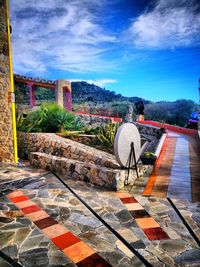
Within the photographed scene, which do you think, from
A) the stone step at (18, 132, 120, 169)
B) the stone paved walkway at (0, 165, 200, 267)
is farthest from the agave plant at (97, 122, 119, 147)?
the stone paved walkway at (0, 165, 200, 267)

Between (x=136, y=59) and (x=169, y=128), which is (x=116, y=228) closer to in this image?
(x=169, y=128)

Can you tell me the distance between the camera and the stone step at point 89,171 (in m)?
5.16

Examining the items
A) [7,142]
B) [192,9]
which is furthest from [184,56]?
[7,142]

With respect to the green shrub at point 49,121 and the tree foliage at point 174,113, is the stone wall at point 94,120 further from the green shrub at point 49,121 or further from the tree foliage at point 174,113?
the tree foliage at point 174,113

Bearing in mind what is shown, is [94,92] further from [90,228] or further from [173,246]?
[173,246]

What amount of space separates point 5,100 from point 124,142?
15.3ft

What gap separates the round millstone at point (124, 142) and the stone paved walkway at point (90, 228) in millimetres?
891

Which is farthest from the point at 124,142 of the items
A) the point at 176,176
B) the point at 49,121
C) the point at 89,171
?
the point at 49,121

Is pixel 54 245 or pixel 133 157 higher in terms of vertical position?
pixel 133 157

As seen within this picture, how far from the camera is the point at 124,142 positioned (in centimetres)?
553

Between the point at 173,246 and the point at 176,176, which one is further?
the point at 176,176

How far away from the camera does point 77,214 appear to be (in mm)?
3936

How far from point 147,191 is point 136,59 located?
5589 centimetres

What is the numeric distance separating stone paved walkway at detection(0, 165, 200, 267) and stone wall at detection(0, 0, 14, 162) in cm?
318
